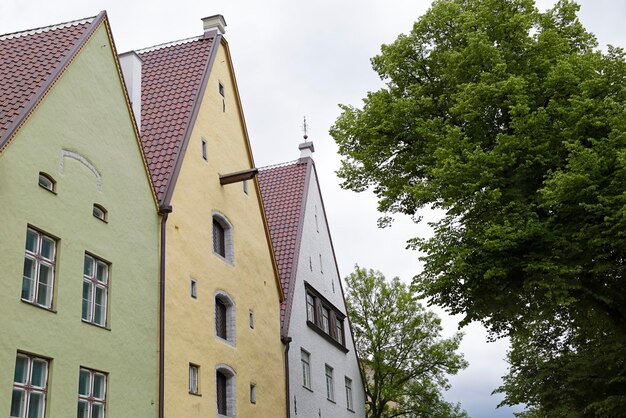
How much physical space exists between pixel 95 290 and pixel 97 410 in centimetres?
240

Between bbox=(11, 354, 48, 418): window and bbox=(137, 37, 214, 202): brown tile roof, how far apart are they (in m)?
6.29

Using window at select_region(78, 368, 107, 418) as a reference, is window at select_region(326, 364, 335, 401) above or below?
above

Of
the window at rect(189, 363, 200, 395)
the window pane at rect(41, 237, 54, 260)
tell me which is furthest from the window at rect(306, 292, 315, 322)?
Result: the window pane at rect(41, 237, 54, 260)

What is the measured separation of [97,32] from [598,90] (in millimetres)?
12476

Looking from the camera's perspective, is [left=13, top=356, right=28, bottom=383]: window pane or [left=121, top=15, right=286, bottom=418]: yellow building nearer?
[left=13, top=356, right=28, bottom=383]: window pane

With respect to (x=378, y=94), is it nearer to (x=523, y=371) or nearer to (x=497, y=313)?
(x=497, y=313)

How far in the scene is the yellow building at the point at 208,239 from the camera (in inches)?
744

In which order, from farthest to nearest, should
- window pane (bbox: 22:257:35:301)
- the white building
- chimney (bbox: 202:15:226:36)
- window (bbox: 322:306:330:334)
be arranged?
window (bbox: 322:306:330:334)
the white building
chimney (bbox: 202:15:226:36)
window pane (bbox: 22:257:35:301)

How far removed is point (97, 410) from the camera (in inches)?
581

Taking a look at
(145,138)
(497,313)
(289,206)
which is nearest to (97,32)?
(145,138)

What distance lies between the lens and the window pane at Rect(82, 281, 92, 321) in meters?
15.1

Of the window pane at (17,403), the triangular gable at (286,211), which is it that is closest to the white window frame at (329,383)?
the triangular gable at (286,211)

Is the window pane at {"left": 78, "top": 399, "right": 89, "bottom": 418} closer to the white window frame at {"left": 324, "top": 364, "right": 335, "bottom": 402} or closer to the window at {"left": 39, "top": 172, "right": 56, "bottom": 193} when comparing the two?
the window at {"left": 39, "top": 172, "right": 56, "bottom": 193}

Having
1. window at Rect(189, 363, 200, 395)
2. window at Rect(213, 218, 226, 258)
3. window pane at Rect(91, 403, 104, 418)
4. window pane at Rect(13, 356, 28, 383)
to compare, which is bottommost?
window pane at Rect(91, 403, 104, 418)
